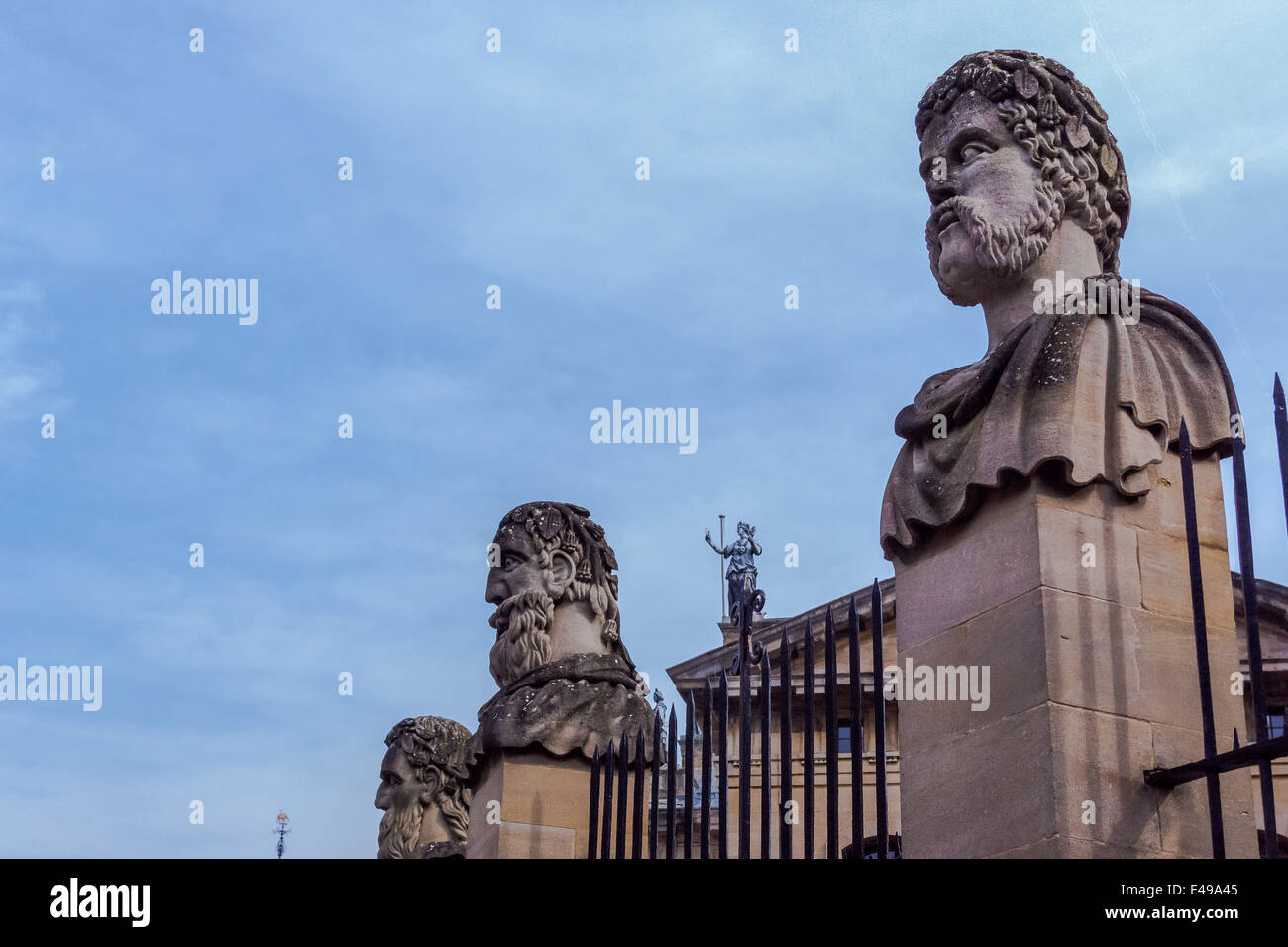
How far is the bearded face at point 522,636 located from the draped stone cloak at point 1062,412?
4210 millimetres

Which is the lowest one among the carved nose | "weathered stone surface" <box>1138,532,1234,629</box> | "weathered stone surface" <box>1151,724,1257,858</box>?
"weathered stone surface" <box>1151,724,1257,858</box>

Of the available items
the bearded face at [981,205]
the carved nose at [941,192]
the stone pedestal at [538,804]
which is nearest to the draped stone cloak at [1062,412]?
the bearded face at [981,205]

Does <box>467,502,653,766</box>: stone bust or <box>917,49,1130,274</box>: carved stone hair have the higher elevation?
<box>917,49,1130,274</box>: carved stone hair

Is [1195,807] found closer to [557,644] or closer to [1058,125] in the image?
[1058,125]

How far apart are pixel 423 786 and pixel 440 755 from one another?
0.29 m

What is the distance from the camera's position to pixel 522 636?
9.96 meters

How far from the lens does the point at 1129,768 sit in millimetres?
5066

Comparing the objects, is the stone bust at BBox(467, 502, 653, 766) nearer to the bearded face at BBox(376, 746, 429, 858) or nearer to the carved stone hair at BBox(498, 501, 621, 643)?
the carved stone hair at BBox(498, 501, 621, 643)

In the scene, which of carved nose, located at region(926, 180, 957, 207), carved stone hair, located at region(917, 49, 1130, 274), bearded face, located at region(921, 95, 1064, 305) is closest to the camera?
bearded face, located at region(921, 95, 1064, 305)

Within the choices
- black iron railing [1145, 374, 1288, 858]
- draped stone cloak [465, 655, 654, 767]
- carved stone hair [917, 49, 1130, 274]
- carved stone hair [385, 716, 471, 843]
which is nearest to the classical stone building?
carved stone hair [385, 716, 471, 843]

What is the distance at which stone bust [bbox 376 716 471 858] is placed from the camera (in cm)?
1353
